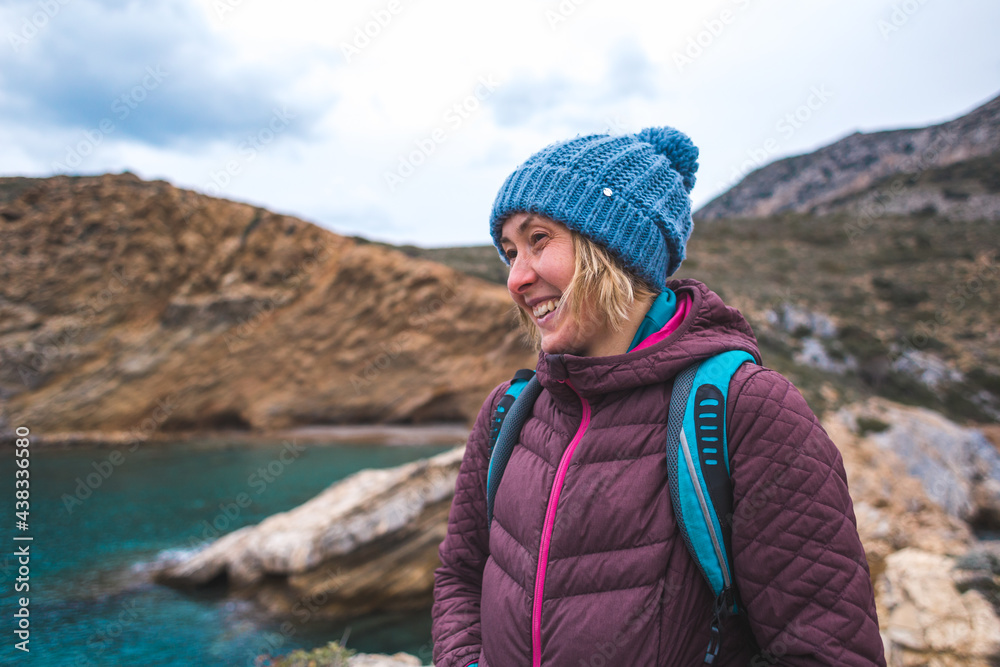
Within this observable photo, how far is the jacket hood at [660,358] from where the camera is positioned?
1.21 metres

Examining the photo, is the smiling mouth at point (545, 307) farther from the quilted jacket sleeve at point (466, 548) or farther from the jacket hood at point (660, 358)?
the quilted jacket sleeve at point (466, 548)

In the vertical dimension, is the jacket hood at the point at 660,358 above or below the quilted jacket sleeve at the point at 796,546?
above

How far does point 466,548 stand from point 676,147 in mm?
1389

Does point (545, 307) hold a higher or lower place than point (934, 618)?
higher

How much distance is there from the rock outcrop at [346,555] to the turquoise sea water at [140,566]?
9.7 inches

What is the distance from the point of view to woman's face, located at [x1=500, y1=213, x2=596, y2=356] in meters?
1.36

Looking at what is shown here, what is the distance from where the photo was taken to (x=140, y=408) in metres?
18.8

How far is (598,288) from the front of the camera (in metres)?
1.34

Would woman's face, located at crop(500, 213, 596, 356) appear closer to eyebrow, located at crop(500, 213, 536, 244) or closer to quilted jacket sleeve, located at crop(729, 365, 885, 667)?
eyebrow, located at crop(500, 213, 536, 244)

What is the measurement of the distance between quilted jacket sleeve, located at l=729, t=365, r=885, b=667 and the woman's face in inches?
17.8

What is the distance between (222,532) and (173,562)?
151 cm

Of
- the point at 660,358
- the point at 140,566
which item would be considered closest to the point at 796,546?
the point at 660,358

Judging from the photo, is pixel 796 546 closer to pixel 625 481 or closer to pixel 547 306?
pixel 625 481

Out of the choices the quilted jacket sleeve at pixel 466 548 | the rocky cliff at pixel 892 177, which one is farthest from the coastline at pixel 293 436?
the rocky cliff at pixel 892 177
